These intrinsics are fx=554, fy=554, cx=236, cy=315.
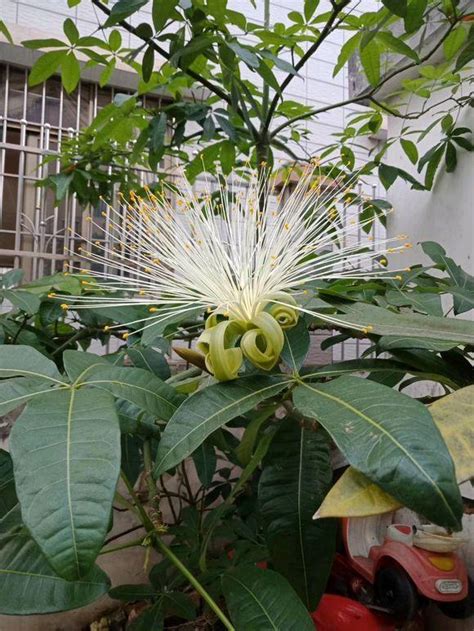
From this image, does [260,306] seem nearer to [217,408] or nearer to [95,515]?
[217,408]

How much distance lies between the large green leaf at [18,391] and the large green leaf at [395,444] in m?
0.26

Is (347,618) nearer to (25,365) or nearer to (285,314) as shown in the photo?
(285,314)

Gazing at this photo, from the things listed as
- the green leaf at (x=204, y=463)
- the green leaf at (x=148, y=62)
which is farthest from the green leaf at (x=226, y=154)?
the green leaf at (x=204, y=463)

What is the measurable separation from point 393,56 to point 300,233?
129 centimetres

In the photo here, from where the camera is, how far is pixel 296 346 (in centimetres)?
68

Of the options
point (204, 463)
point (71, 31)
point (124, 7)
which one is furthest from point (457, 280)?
point (71, 31)

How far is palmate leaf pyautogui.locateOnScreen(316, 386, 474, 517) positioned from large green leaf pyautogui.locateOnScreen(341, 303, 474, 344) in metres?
0.12

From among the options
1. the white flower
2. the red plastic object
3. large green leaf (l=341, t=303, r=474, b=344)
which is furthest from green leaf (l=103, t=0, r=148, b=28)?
the red plastic object

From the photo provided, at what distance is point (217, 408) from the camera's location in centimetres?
56

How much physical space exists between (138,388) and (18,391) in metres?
0.12

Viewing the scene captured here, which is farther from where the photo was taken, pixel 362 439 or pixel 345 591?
pixel 345 591

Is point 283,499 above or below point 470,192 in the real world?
below

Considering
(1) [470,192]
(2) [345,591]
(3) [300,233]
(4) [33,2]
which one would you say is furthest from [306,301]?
(4) [33,2]

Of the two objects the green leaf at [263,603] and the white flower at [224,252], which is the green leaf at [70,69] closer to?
the white flower at [224,252]
